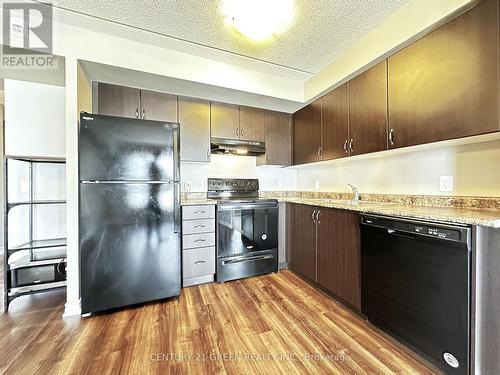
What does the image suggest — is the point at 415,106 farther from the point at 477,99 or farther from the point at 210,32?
the point at 210,32

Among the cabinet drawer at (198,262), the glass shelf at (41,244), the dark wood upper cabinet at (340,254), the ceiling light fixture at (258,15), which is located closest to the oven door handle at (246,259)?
the cabinet drawer at (198,262)

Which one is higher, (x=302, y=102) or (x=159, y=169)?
(x=302, y=102)

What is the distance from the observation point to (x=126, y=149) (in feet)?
6.14

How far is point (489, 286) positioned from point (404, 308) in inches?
19.0

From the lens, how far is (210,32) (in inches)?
77.2

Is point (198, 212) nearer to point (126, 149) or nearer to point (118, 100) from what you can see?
point (126, 149)

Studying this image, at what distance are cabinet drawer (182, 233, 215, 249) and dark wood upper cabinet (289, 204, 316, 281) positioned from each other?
102 centimetres

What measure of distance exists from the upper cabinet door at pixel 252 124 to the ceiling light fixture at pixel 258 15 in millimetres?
1179

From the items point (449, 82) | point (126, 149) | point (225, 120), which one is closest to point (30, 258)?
point (126, 149)

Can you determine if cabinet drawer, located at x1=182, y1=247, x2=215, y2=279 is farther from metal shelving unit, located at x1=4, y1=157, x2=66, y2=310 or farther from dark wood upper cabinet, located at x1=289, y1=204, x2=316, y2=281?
metal shelving unit, located at x1=4, y1=157, x2=66, y2=310

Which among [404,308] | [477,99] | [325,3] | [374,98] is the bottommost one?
[404,308]

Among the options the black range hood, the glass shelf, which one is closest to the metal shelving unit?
the glass shelf

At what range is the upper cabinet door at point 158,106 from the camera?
248cm

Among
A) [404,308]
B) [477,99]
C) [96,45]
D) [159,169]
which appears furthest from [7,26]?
[404,308]
